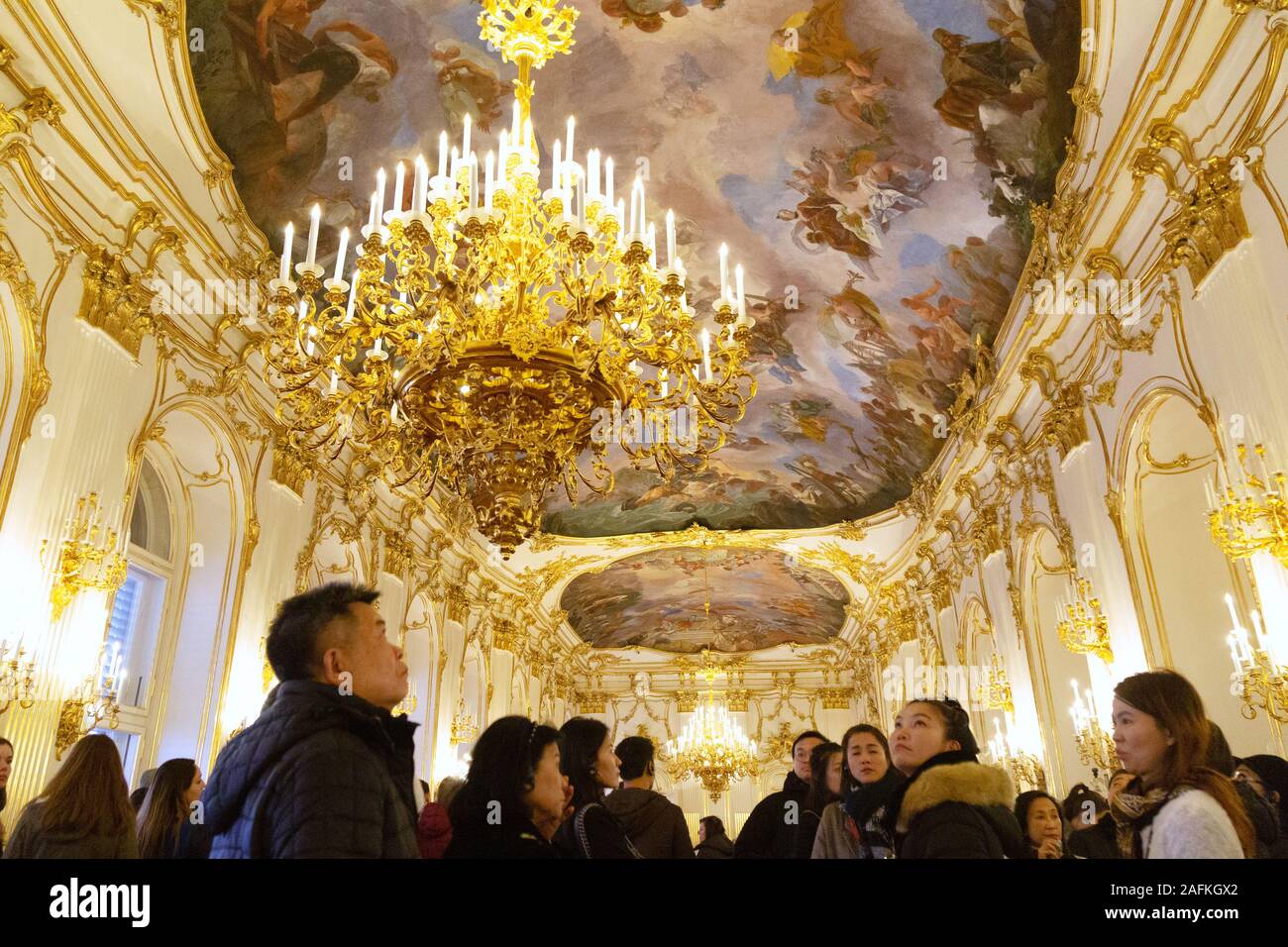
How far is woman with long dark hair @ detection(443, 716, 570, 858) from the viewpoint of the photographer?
2498mm

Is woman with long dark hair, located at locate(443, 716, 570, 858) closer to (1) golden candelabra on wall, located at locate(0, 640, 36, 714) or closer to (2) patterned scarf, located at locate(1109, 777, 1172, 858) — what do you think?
(2) patterned scarf, located at locate(1109, 777, 1172, 858)

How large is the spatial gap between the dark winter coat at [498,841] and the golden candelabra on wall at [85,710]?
497 cm

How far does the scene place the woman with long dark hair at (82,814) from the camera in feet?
10.0

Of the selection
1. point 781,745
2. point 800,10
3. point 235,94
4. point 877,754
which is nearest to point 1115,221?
point 800,10

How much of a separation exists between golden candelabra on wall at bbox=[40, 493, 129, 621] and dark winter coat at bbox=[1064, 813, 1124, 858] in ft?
21.5

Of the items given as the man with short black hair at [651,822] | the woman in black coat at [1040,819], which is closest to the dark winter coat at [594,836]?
the man with short black hair at [651,822]

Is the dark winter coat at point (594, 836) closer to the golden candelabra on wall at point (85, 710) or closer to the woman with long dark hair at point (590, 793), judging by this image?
the woman with long dark hair at point (590, 793)

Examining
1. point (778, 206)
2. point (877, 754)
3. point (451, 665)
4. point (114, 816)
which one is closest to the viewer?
point (114, 816)

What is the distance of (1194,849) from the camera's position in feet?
7.43

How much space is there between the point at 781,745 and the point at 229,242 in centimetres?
2198

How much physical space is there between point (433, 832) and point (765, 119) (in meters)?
7.65

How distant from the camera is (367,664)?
7.61 feet

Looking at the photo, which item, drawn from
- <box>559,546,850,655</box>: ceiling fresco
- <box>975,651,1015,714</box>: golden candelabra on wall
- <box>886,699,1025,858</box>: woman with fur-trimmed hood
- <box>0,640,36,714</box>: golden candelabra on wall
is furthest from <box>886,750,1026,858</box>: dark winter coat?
<box>559,546,850,655</box>: ceiling fresco
